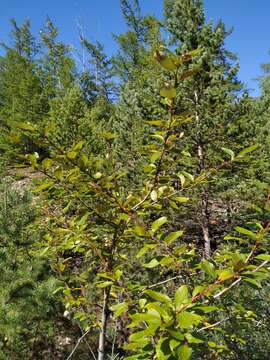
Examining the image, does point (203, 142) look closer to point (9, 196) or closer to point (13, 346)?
point (9, 196)

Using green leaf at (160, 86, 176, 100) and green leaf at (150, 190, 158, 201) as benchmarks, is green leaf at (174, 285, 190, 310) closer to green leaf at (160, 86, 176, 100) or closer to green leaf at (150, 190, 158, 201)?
green leaf at (150, 190, 158, 201)

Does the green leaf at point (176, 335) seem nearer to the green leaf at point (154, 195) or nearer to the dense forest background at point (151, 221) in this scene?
the dense forest background at point (151, 221)

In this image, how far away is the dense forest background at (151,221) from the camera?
3.28ft

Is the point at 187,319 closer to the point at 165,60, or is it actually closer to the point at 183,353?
the point at 183,353

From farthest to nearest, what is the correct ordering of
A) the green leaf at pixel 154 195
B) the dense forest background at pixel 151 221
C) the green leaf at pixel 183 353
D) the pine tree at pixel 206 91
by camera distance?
the pine tree at pixel 206 91 → the green leaf at pixel 154 195 → the dense forest background at pixel 151 221 → the green leaf at pixel 183 353

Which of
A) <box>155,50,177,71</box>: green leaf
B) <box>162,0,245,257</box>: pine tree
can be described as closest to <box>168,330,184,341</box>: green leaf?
<box>155,50,177,71</box>: green leaf

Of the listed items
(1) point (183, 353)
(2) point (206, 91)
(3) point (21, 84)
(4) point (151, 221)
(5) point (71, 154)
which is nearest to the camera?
(1) point (183, 353)

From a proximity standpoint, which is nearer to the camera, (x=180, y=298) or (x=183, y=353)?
(x=183, y=353)

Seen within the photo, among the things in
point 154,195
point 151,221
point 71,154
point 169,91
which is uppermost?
point 169,91

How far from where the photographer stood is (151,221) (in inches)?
210

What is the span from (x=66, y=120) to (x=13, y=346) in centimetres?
621

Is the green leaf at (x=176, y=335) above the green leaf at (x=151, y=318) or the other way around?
the other way around

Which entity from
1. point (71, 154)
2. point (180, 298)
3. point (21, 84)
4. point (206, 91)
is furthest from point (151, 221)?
point (21, 84)

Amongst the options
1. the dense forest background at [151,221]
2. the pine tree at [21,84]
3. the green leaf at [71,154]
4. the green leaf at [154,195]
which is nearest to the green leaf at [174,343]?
the dense forest background at [151,221]
